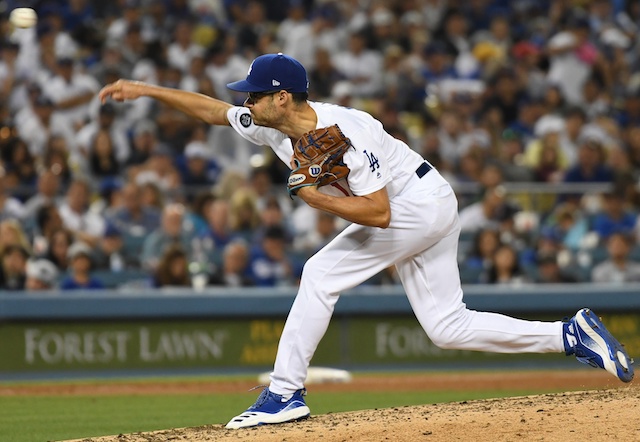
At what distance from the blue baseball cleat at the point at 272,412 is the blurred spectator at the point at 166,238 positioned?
496 centimetres

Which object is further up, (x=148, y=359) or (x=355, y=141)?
(x=355, y=141)

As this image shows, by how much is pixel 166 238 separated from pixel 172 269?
424 millimetres

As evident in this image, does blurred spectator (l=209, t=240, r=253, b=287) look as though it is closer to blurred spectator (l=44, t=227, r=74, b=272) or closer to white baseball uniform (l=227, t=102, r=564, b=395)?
blurred spectator (l=44, t=227, r=74, b=272)

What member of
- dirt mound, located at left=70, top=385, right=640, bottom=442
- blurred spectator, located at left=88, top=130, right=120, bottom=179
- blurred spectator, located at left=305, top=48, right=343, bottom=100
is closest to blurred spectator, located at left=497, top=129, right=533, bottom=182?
blurred spectator, located at left=305, top=48, right=343, bottom=100

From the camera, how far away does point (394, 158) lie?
524 centimetres

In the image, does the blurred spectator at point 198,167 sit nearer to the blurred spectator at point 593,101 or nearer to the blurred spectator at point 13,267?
the blurred spectator at point 13,267

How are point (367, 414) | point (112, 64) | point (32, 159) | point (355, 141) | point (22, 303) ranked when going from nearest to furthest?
1. point (355, 141)
2. point (367, 414)
3. point (22, 303)
4. point (32, 159)
5. point (112, 64)

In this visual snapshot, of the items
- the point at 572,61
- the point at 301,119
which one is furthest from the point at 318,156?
the point at 572,61

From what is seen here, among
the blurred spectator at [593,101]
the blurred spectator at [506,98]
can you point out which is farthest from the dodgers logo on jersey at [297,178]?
the blurred spectator at [593,101]

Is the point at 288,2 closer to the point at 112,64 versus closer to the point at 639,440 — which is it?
the point at 112,64

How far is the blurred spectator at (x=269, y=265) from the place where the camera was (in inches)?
408

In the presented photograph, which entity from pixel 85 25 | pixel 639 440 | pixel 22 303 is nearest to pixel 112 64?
pixel 85 25

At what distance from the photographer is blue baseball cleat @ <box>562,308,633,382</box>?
5.29 metres

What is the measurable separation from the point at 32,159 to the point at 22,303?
174 centimetres
